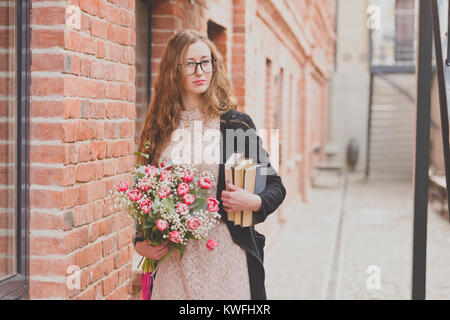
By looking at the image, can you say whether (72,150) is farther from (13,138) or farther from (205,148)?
(205,148)

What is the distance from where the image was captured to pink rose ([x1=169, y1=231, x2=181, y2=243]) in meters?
2.05

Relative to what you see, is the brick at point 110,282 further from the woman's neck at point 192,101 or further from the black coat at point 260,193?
the woman's neck at point 192,101

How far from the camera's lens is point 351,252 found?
8219 millimetres

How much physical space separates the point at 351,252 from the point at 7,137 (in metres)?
6.50

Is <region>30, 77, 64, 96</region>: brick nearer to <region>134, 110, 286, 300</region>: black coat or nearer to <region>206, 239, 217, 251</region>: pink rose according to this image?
<region>134, 110, 286, 300</region>: black coat

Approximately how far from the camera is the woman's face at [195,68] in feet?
7.30

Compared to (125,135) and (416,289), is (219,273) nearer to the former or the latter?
(125,135)

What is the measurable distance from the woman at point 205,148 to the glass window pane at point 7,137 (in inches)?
19.3

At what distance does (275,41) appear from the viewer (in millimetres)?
8633

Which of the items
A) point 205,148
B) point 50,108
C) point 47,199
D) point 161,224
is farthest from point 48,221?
point 205,148

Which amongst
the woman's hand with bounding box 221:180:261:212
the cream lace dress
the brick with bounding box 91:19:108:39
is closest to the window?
the brick with bounding box 91:19:108:39

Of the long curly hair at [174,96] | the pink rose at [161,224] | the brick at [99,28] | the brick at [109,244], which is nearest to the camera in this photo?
the pink rose at [161,224]

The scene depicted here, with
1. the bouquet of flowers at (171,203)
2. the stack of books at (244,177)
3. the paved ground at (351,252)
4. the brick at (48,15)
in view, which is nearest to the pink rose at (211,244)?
the bouquet of flowers at (171,203)

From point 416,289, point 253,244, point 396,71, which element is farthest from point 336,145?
point 253,244
